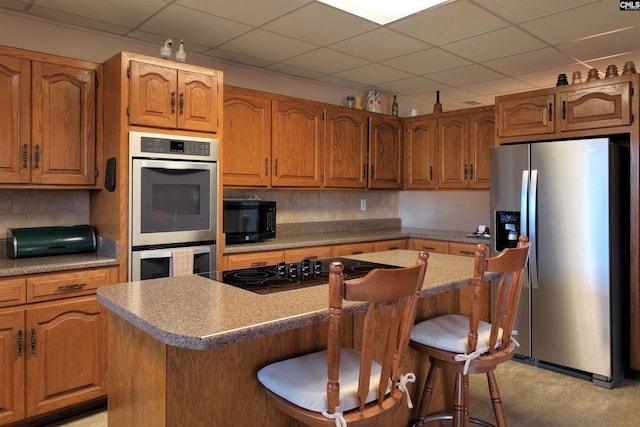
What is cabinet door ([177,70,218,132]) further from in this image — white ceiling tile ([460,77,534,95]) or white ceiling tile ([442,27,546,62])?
white ceiling tile ([460,77,534,95])

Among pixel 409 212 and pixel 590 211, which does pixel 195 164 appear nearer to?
pixel 590 211

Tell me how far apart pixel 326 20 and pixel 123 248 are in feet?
6.27

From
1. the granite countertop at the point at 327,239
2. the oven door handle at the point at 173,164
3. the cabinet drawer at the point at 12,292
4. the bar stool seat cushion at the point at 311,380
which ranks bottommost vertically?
the bar stool seat cushion at the point at 311,380

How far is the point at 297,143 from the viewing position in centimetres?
393

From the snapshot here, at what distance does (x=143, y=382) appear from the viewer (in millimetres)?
1450

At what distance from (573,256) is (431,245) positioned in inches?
54.1

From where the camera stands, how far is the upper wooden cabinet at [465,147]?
13.8 feet

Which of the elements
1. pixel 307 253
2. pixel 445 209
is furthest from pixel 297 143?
pixel 445 209

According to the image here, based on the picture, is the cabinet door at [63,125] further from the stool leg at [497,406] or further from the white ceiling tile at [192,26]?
the stool leg at [497,406]

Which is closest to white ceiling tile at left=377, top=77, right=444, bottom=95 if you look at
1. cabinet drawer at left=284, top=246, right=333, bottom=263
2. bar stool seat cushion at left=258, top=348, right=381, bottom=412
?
cabinet drawer at left=284, top=246, right=333, bottom=263

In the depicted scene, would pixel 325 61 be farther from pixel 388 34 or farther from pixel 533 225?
pixel 533 225

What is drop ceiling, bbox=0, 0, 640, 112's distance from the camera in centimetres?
268

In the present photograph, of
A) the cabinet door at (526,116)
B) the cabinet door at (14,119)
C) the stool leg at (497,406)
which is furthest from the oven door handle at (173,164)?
the cabinet door at (526,116)

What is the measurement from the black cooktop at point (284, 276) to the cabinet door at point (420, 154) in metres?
2.57
